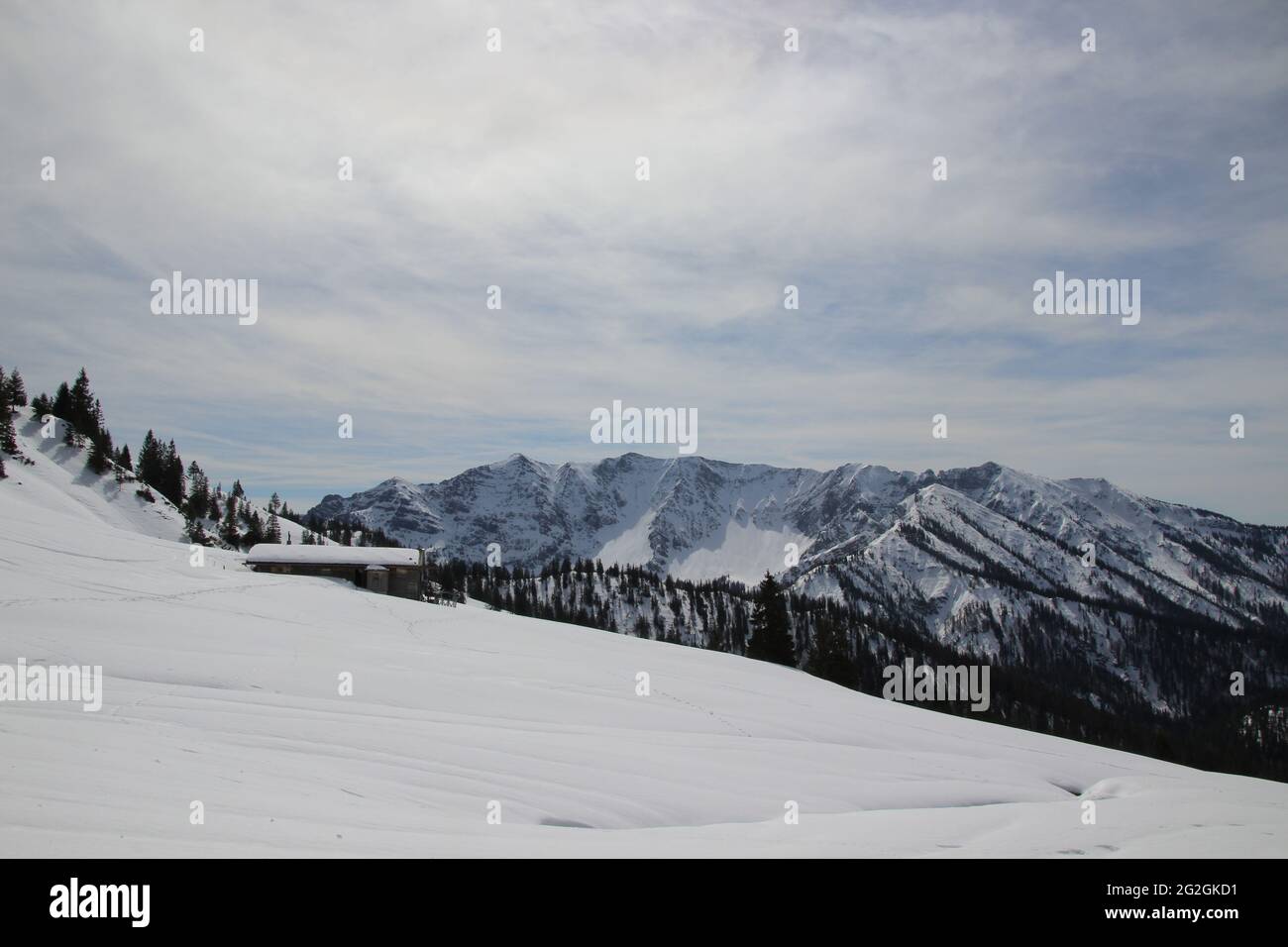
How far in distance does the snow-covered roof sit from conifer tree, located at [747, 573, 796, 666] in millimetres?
29283

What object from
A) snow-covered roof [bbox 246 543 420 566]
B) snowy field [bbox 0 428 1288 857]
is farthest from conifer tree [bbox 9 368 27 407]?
snowy field [bbox 0 428 1288 857]

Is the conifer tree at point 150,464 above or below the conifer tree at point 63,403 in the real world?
below

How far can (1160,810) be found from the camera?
1296 centimetres

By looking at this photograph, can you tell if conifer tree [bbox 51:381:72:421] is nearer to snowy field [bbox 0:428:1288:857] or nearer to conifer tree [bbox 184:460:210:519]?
conifer tree [bbox 184:460:210:519]

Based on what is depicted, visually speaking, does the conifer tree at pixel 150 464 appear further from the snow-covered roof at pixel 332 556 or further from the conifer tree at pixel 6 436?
the snow-covered roof at pixel 332 556

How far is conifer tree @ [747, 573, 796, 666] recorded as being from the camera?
47344 millimetres

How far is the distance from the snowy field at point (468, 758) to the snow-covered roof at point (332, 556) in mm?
31900

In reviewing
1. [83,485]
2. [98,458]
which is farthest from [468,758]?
[98,458]

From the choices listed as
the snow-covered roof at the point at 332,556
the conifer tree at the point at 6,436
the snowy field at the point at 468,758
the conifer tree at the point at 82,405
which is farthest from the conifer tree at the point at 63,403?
the snowy field at the point at 468,758

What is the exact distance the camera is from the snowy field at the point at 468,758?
7.56 meters
